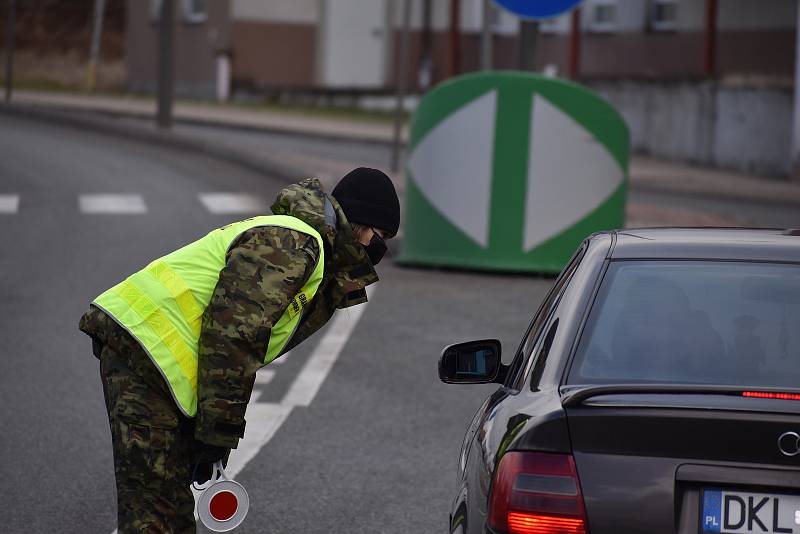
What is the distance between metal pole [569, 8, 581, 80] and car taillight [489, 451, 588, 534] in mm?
35476

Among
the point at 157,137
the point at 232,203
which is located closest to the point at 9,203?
the point at 232,203

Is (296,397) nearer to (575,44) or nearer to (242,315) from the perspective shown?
(242,315)

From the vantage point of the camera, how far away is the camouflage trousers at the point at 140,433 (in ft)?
15.8

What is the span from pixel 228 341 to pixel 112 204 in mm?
15054

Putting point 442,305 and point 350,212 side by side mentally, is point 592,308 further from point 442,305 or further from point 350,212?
point 442,305

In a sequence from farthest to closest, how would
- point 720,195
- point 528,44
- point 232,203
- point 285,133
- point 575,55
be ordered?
point 575,55 → point 285,133 → point 720,195 → point 232,203 → point 528,44

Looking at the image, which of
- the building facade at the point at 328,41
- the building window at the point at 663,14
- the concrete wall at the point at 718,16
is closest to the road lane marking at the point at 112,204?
the concrete wall at the point at 718,16

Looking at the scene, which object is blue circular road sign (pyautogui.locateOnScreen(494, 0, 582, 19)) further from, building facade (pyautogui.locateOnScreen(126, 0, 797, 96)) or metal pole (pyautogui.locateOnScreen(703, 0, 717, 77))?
building facade (pyautogui.locateOnScreen(126, 0, 797, 96))

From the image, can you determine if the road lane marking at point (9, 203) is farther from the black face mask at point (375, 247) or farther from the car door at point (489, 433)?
the car door at point (489, 433)

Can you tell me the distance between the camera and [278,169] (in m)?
22.7

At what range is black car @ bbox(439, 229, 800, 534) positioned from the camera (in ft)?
12.4

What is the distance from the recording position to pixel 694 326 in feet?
14.5

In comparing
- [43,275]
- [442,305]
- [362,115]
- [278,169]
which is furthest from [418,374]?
[362,115]

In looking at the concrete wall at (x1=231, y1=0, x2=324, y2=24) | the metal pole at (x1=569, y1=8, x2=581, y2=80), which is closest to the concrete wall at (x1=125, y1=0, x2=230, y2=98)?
the concrete wall at (x1=231, y1=0, x2=324, y2=24)
